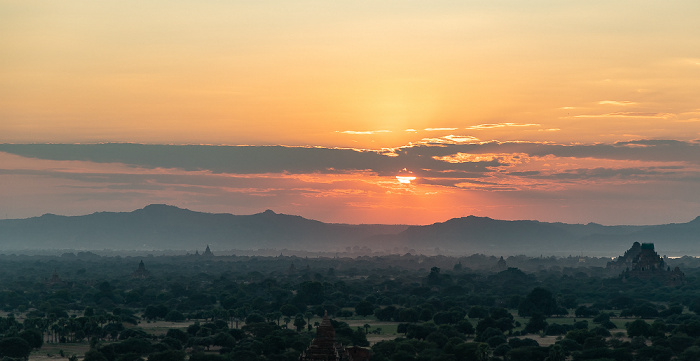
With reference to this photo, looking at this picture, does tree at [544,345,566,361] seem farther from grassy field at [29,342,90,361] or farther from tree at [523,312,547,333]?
grassy field at [29,342,90,361]

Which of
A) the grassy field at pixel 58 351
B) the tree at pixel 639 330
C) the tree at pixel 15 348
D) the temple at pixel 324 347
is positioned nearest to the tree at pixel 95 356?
the tree at pixel 15 348

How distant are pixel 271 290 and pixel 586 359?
352 ft

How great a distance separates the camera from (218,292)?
196m

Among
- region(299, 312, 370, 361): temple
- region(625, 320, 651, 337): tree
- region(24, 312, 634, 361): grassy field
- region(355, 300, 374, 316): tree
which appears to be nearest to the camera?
region(299, 312, 370, 361): temple

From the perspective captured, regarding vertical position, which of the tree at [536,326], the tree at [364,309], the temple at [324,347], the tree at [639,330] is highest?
the temple at [324,347]

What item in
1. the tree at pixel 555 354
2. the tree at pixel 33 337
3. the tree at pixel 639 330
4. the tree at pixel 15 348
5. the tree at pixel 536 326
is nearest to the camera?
the tree at pixel 555 354

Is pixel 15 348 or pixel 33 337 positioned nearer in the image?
pixel 15 348

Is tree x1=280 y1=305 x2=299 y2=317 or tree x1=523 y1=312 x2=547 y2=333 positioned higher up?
tree x1=523 y1=312 x2=547 y2=333

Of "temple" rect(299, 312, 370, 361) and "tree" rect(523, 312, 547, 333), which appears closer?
"temple" rect(299, 312, 370, 361)

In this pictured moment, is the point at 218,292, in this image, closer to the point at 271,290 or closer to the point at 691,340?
the point at 271,290

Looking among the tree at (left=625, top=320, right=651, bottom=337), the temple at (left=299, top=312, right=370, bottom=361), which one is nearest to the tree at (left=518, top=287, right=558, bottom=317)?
the tree at (left=625, top=320, right=651, bottom=337)

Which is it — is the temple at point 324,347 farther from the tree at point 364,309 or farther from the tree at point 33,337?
the tree at point 364,309

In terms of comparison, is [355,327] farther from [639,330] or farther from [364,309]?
[639,330]

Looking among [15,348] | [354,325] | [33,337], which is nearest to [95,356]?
[15,348]
